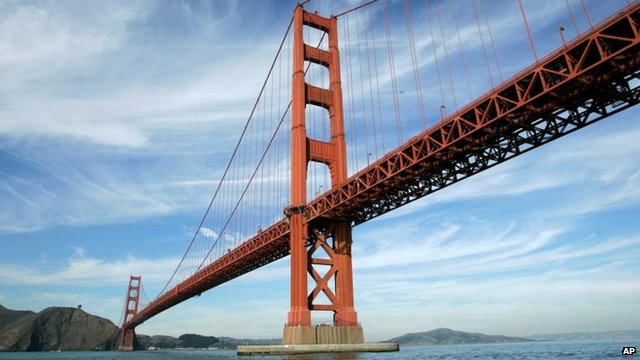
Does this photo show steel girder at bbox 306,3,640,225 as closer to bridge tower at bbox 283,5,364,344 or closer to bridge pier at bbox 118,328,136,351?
bridge tower at bbox 283,5,364,344

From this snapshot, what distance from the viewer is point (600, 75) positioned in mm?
17000

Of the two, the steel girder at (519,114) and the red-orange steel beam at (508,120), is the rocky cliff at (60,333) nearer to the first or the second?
the red-orange steel beam at (508,120)

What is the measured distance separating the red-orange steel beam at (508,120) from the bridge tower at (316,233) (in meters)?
1.48

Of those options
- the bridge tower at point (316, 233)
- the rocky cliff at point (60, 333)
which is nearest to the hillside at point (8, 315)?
the rocky cliff at point (60, 333)

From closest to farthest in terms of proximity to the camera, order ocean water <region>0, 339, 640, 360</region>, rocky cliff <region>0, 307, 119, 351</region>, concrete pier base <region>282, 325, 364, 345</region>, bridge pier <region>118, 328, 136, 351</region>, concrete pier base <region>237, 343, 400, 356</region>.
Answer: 1. ocean water <region>0, 339, 640, 360</region>
2. concrete pier base <region>237, 343, 400, 356</region>
3. concrete pier base <region>282, 325, 364, 345</region>
4. bridge pier <region>118, 328, 136, 351</region>
5. rocky cliff <region>0, 307, 119, 351</region>

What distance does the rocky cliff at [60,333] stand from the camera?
475 ft

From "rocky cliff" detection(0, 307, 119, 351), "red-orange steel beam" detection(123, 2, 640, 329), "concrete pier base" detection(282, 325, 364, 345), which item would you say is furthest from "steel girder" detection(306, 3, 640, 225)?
"rocky cliff" detection(0, 307, 119, 351)

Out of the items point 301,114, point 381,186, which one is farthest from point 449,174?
point 301,114

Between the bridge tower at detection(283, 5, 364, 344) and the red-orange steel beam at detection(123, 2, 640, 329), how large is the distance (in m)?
1.48

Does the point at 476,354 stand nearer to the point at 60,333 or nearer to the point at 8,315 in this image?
the point at 60,333

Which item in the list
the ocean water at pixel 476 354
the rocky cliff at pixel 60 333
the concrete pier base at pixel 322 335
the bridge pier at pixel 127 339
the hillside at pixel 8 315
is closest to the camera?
the ocean water at pixel 476 354

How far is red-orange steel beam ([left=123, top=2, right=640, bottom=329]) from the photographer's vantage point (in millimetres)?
16344

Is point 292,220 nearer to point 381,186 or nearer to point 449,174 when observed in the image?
point 381,186

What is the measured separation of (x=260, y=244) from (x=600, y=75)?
31403mm
